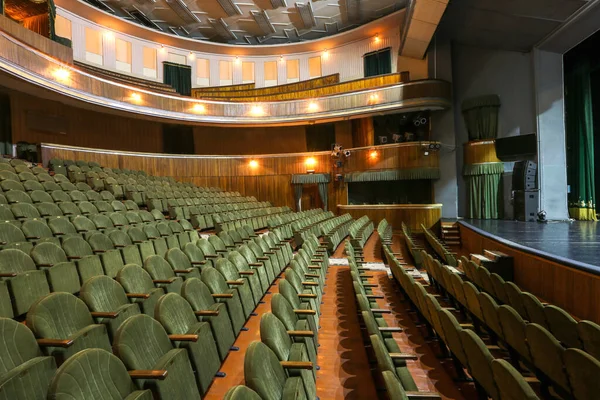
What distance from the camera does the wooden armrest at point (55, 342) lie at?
0.57 meters

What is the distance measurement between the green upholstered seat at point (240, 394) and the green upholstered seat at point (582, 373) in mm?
535

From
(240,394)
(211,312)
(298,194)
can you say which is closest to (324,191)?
(298,194)

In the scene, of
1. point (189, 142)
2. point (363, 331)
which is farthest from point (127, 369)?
point (189, 142)

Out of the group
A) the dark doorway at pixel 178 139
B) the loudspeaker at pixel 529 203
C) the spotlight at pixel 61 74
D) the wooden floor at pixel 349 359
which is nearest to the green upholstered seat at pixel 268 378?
the wooden floor at pixel 349 359

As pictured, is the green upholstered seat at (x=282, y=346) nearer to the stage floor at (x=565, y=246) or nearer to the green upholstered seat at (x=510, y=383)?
the green upholstered seat at (x=510, y=383)

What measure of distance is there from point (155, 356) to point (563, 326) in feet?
3.03

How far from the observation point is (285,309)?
831 millimetres

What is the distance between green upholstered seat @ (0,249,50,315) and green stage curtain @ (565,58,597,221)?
4116 mm

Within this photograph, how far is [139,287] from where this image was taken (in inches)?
37.3

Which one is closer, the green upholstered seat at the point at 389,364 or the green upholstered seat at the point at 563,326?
the green upholstered seat at the point at 389,364

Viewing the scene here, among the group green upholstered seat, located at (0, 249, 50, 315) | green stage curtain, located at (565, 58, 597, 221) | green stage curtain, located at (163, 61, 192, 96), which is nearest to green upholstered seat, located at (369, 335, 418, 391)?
green upholstered seat, located at (0, 249, 50, 315)

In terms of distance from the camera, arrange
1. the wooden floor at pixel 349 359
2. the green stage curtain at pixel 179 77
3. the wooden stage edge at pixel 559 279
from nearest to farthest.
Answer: the wooden floor at pixel 349 359, the wooden stage edge at pixel 559 279, the green stage curtain at pixel 179 77

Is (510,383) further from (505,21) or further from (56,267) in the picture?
(505,21)

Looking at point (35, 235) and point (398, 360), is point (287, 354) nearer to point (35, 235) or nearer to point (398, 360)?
point (398, 360)
